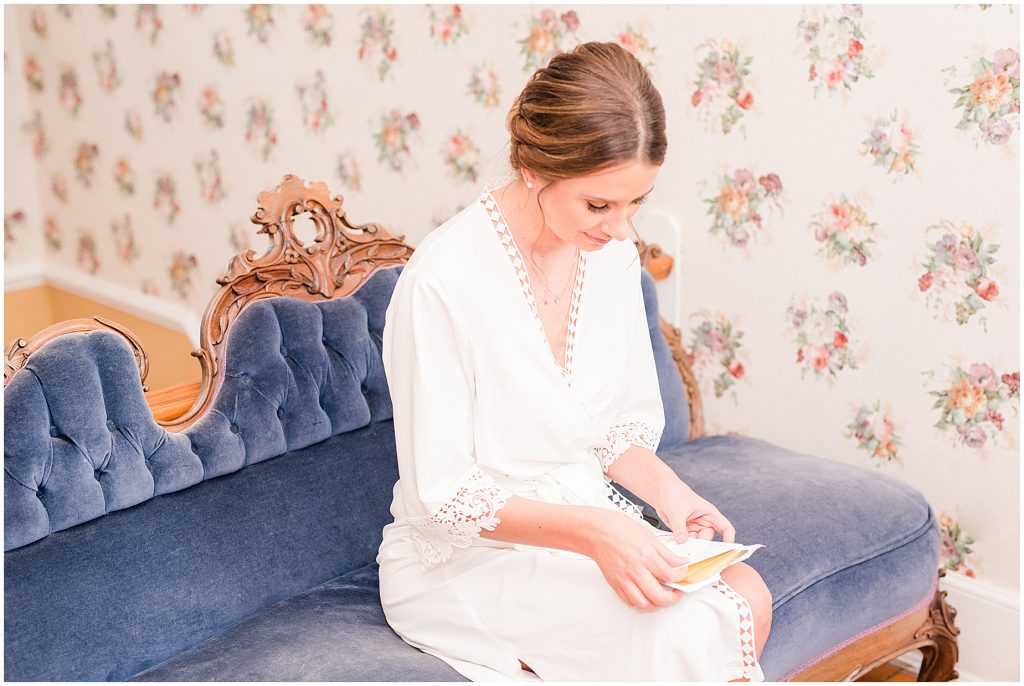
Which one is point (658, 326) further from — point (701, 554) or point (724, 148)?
point (701, 554)

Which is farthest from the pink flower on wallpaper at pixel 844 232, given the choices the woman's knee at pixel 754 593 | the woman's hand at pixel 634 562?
the woman's hand at pixel 634 562

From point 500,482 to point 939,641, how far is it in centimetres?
118

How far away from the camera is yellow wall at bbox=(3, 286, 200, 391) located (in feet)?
13.6

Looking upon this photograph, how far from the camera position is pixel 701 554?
1.57m

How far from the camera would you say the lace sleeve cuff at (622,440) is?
75.6 inches

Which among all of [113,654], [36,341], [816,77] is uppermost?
[816,77]

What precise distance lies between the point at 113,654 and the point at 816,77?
6.02 ft

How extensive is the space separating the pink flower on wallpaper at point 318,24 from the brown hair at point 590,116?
187 centimetres

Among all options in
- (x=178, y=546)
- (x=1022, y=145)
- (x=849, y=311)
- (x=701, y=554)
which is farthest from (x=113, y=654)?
(x=1022, y=145)

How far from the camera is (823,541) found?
2.06 m

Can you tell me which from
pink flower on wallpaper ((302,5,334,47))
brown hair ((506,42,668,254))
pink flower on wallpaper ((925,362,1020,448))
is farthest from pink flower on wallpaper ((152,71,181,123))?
pink flower on wallpaper ((925,362,1020,448))

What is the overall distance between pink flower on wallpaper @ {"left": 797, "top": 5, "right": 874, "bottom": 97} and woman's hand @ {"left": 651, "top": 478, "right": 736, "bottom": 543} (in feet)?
3.53

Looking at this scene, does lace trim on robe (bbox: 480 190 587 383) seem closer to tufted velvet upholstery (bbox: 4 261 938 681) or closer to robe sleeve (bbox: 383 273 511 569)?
robe sleeve (bbox: 383 273 511 569)

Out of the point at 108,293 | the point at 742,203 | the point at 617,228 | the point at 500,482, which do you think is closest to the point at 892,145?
the point at 742,203
